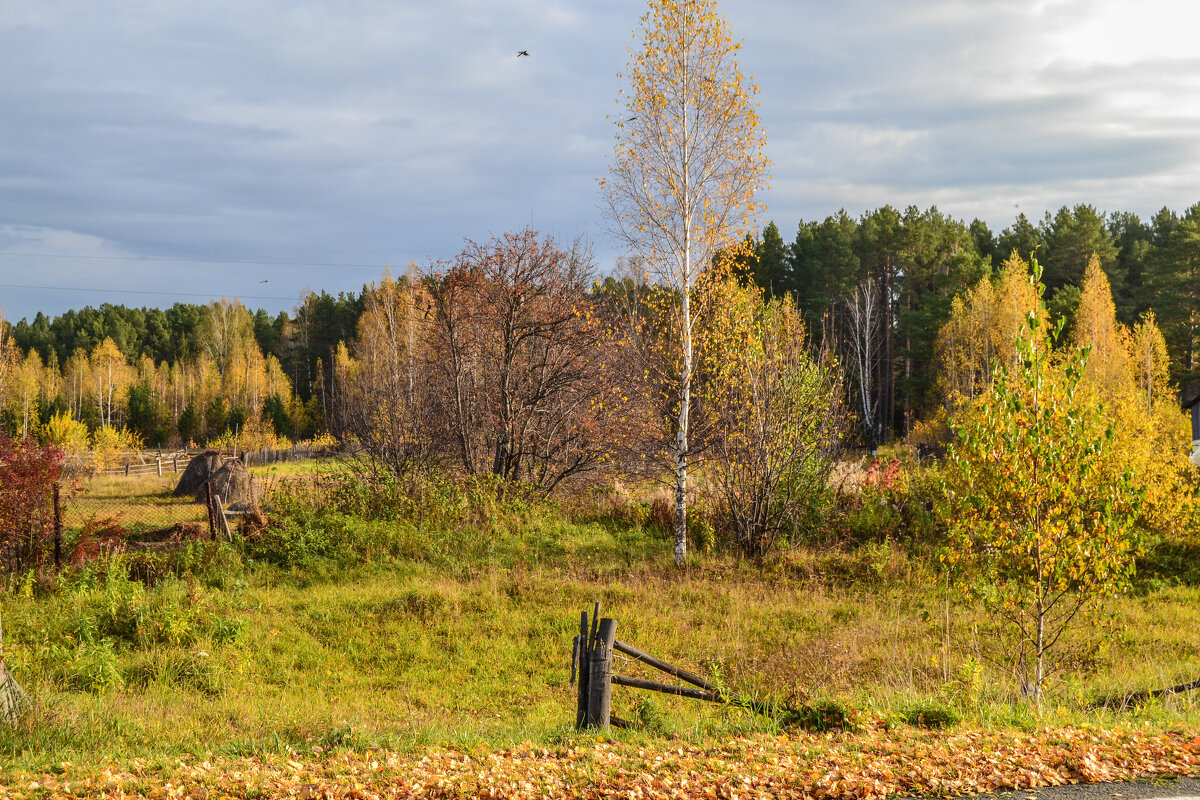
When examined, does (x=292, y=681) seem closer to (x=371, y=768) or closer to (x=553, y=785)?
(x=371, y=768)

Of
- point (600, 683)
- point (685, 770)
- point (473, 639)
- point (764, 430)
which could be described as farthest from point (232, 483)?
point (685, 770)

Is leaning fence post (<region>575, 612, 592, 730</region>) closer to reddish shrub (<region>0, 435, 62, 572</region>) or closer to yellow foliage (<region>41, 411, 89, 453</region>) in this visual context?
reddish shrub (<region>0, 435, 62, 572</region>)

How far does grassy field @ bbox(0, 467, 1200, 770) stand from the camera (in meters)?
7.00

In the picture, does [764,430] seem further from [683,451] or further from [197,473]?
[197,473]

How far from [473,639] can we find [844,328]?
155 ft

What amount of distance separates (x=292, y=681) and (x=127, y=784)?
418 cm

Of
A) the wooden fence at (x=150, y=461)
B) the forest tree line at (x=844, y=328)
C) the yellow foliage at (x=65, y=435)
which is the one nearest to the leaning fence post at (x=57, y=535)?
the forest tree line at (x=844, y=328)

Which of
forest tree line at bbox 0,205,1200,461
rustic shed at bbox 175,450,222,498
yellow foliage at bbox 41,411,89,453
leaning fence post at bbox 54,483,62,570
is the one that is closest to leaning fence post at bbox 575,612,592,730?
leaning fence post at bbox 54,483,62,570

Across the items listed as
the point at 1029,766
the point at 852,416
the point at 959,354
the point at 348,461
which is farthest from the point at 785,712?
the point at 959,354

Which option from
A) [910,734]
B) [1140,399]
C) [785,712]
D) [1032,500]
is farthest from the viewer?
[1140,399]

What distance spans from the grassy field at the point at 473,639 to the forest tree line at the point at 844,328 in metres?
8.34

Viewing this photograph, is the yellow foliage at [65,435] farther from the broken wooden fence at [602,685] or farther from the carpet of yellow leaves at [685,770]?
the broken wooden fence at [602,685]

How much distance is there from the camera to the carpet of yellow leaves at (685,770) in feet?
17.1

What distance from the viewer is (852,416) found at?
16469mm
